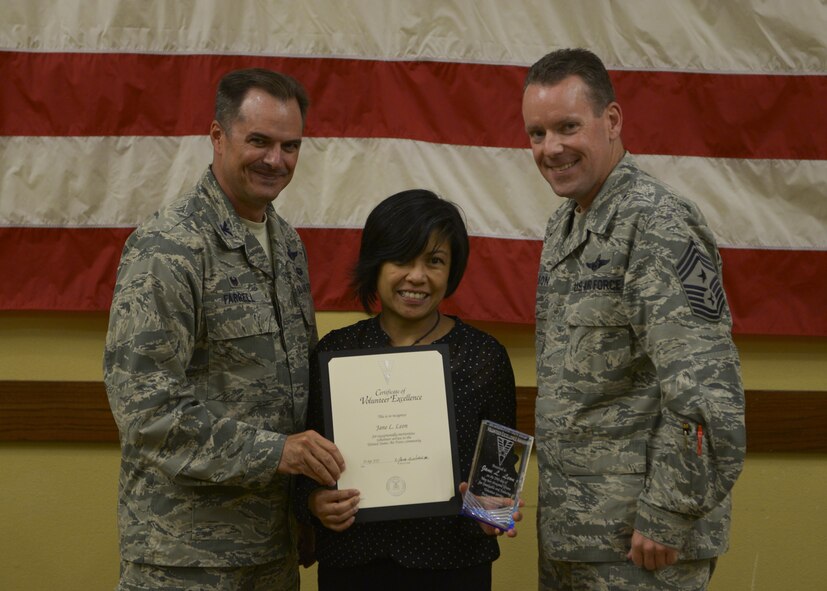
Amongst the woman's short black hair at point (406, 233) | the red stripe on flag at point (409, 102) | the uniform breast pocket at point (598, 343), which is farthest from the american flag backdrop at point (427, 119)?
the uniform breast pocket at point (598, 343)

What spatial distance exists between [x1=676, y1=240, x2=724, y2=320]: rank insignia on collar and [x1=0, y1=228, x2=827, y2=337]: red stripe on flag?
3.75 feet

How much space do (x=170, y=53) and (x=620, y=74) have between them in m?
1.38

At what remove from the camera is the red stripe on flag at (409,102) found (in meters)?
2.83

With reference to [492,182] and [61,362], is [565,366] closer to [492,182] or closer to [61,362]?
[492,182]

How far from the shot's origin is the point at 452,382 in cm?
197

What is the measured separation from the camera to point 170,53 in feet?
9.34

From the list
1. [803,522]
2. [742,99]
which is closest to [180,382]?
[742,99]

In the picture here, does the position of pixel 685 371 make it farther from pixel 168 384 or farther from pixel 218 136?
pixel 218 136

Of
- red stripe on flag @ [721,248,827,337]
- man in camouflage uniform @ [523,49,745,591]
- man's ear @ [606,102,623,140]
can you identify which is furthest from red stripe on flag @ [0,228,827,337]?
man's ear @ [606,102,623,140]

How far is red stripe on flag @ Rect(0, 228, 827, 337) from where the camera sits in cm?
285

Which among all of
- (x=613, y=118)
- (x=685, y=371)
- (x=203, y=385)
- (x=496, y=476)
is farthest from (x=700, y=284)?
(x=203, y=385)

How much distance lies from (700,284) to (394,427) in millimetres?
671

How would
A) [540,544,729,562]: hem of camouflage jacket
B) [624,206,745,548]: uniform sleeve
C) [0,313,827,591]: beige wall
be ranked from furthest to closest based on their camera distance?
[0,313,827,591]: beige wall → [540,544,729,562]: hem of camouflage jacket → [624,206,745,548]: uniform sleeve

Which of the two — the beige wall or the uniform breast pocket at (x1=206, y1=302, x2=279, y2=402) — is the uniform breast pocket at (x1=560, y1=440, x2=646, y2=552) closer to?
the uniform breast pocket at (x1=206, y1=302, x2=279, y2=402)
